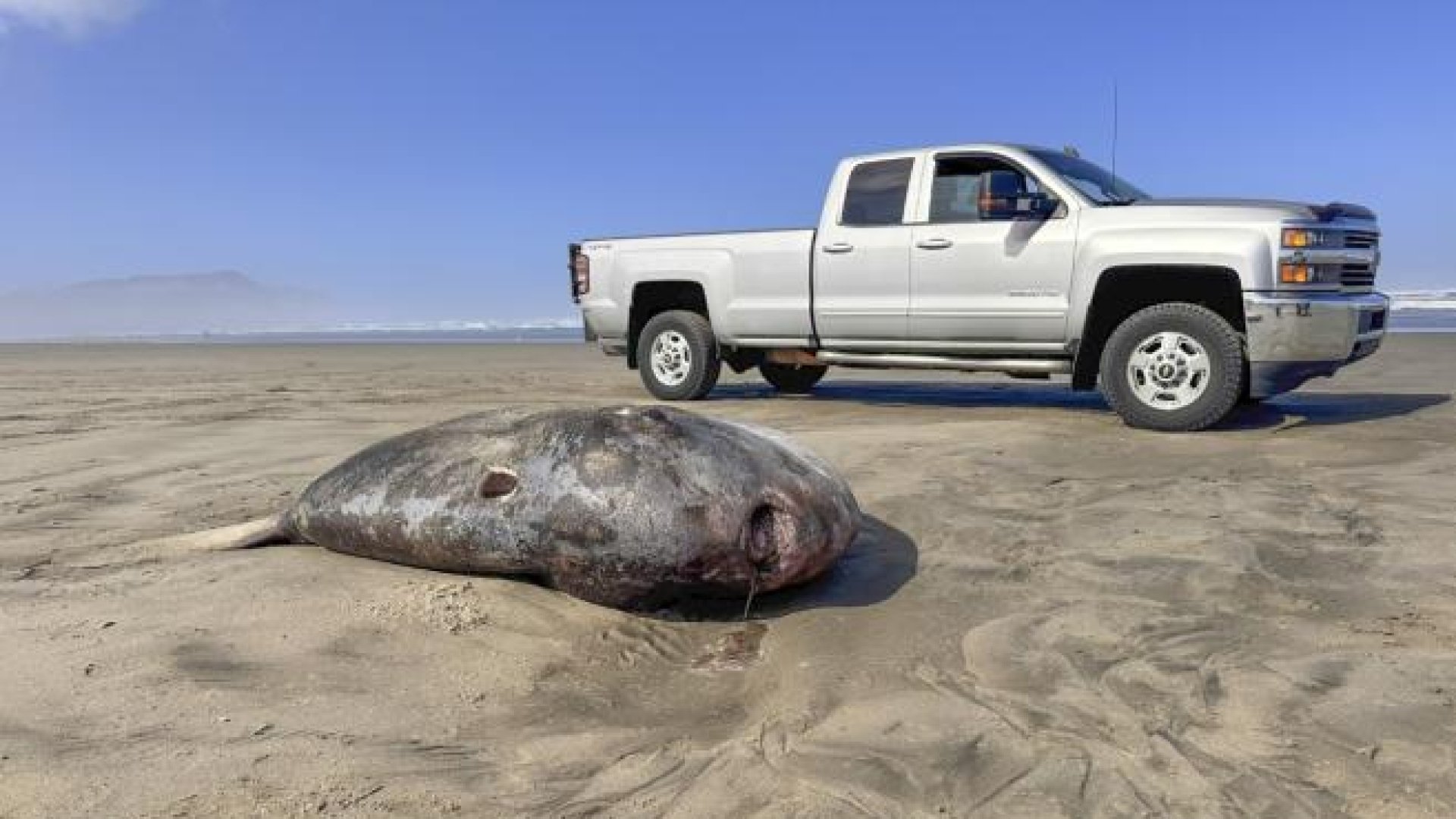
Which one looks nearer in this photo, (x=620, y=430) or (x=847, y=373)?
(x=620, y=430)

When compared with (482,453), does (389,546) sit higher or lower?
lower

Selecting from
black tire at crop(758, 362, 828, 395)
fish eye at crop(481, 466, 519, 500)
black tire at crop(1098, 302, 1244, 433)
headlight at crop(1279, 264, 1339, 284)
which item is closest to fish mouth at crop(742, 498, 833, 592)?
fish eye at crop(481, 466, 519, 500)

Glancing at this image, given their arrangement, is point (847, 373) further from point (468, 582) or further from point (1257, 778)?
point (1257, 778)

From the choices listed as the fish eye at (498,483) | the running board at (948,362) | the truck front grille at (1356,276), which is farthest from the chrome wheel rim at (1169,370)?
the fish eye at (498,483)

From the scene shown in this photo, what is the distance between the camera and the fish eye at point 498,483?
11.7ft

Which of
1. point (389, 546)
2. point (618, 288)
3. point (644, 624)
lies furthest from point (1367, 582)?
point (618, 288)

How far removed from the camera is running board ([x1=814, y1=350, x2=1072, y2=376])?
7766mm

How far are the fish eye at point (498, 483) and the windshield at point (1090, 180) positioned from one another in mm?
5448

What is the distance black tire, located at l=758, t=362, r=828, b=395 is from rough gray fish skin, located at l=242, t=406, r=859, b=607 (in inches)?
264

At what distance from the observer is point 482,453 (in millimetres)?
3746

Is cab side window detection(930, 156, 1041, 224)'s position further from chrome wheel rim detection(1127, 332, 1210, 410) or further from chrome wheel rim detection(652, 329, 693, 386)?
chrome wheel rim detection(652, 329, 693, 386)

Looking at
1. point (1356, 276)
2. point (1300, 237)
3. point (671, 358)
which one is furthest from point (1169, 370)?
point (671, 358)

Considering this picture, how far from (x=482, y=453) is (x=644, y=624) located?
2.92ft

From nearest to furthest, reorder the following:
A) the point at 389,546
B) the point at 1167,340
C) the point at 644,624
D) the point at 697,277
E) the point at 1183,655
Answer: the point at 1183,655, the point at 644,624, the point at 389,546, the point at 1167,340, the point at 697,277
